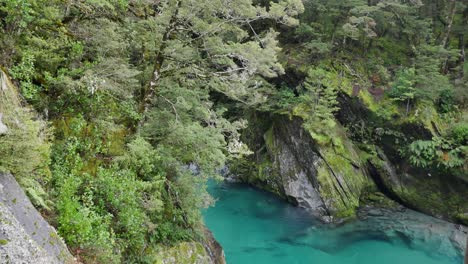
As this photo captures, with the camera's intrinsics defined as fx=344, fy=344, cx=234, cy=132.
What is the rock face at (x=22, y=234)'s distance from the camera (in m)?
3.36

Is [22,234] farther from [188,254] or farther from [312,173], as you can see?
[312,173]

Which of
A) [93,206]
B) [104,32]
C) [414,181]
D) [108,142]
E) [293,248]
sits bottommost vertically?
[293,248]

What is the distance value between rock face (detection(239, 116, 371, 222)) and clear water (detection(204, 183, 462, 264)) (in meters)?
0.86

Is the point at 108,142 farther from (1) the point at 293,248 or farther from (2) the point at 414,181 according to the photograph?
(2) the point at 414,181

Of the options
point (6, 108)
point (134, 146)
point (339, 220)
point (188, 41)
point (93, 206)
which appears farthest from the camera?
point (339, 220)

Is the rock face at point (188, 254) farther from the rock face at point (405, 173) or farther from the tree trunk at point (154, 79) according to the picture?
the rock face at point (405, 173)

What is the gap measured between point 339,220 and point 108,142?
40.9ft

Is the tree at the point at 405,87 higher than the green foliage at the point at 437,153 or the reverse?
higher

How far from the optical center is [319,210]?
17078 mm

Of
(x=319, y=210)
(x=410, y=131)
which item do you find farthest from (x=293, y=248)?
(x=410, y=131)

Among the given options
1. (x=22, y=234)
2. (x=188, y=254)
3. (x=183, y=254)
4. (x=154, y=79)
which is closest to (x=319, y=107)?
(x=154, y=79)

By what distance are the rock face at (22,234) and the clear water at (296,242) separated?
9.89 meters

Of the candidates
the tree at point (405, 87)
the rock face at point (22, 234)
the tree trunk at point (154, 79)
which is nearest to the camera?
the rock face at point (22, 234)

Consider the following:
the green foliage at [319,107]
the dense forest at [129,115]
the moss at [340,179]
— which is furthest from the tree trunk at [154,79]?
the moss at [340,179]
